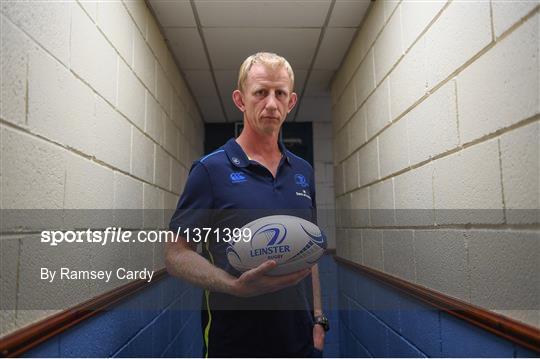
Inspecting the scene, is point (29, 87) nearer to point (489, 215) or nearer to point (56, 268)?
point (56, 268)

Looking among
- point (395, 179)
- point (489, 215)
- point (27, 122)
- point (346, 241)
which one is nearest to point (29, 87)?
point (27, 122)

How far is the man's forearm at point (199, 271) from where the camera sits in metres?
1.36

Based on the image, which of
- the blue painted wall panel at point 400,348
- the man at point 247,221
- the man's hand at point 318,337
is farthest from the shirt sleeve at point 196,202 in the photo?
the blue painted wall panel at point 400,348

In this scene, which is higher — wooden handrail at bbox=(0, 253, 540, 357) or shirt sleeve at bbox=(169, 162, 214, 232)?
shirt sleeve at bbox=(169, 162, 214, 232)

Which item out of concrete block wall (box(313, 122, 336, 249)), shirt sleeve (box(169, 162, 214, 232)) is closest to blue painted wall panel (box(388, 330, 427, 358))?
shirt sleeve (box(169, 162, 214, 232))

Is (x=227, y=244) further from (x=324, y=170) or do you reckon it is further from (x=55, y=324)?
(x=324, y=170)

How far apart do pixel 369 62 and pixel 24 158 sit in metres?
2.29

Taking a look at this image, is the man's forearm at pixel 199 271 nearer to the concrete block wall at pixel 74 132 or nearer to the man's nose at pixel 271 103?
the concrete block wall at pixel 74 132

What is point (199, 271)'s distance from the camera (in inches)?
55.0

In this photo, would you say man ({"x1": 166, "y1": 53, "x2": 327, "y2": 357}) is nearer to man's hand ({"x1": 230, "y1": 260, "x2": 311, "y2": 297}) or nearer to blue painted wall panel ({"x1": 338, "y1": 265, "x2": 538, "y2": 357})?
man's hand ({"x1": 230, "y1": 260, "x2": 311, "y2": 297})

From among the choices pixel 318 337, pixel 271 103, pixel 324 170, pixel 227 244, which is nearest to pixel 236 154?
pixel 271 103

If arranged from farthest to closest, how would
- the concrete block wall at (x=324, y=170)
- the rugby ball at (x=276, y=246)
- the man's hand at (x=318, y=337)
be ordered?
the concrete block wall at (x=324, y=170)
the man's hand at (x=318, y=337)
the rugby ball at (x=276, y=246)

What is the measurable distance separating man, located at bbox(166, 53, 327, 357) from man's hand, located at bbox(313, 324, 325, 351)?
1.9 inches

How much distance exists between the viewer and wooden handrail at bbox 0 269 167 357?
1.06m
